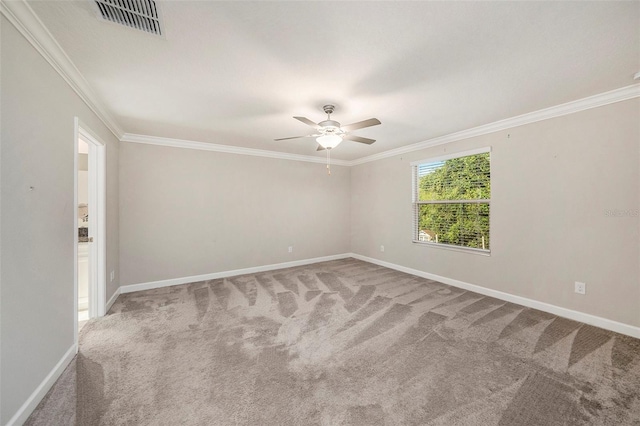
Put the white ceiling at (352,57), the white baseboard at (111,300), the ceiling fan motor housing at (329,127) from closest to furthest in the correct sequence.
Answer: the white ceiling at (352,57)
the ceiling fan motor housing at (329,127)
the white baseboard at (111,300)

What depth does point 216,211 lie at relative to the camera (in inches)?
183

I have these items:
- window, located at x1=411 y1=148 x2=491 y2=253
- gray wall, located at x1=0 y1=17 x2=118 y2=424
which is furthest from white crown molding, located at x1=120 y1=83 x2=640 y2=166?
gray wall, located at x1=0 y1=17 x2=118 y2=424

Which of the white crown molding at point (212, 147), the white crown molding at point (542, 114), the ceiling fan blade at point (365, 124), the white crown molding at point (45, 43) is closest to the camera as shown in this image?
the white crown molding at point (45, 43)

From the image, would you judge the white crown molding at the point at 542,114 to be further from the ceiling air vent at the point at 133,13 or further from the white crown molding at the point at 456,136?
the ceiling air vent at the point at 133,13

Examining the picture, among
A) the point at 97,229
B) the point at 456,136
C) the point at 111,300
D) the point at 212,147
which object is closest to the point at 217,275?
the point at 111,300

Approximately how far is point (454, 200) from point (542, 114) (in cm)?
154

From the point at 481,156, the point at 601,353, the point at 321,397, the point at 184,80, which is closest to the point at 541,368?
the point at 601,353

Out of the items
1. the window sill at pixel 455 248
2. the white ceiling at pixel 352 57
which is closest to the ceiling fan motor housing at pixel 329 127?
the white ceiling at pixel 352 57

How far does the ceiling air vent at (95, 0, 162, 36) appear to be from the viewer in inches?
56.9

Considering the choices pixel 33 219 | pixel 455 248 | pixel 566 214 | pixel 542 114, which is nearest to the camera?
pixel 33 219

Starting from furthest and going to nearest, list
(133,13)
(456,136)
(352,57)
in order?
(456,136) → (352,57) → (133,13)

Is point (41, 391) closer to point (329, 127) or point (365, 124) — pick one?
point (329, 127)

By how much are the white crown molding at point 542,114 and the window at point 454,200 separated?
0.27 m

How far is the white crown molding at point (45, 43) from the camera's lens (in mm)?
1438
